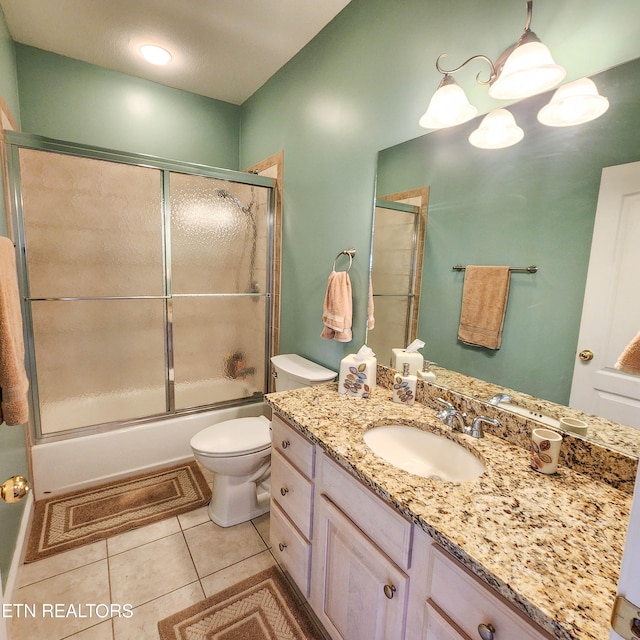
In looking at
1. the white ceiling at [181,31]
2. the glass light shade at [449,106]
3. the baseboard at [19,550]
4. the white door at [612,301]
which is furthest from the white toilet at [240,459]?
the white ceiling at [181,31]

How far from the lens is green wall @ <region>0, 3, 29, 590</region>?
4.37 ft

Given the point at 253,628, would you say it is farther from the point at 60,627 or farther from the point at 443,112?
the point at 443,112

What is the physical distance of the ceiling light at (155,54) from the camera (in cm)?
209

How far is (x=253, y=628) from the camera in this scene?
1.30 meters

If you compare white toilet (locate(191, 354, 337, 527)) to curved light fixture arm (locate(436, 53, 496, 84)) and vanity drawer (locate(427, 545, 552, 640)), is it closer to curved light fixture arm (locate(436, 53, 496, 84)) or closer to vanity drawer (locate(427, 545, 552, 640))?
vanity drawer (locate(427, 545, 552, 640))

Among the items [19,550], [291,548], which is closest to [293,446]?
[291,548]

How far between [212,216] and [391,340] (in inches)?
60.4

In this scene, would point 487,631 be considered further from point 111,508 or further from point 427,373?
point 111,508

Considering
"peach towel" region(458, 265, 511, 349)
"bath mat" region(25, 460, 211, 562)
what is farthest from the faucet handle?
"bath mat" region(25, 460, 211, 562)

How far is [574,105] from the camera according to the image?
961mm

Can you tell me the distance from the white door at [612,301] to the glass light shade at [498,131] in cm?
30

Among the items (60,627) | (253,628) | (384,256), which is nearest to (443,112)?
(384,256)

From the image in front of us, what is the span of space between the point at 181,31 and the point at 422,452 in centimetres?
249

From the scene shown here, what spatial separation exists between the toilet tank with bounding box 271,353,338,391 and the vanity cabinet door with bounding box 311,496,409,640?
756 mm
